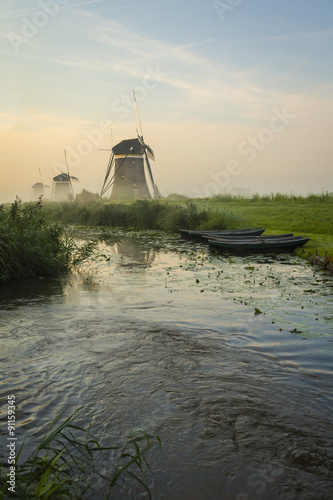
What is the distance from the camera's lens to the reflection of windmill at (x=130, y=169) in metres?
49.8

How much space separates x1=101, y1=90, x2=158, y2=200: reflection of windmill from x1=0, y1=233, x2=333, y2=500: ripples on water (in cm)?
4039

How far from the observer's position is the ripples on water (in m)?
3.52

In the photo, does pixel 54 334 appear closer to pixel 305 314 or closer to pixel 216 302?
pixel 216 302

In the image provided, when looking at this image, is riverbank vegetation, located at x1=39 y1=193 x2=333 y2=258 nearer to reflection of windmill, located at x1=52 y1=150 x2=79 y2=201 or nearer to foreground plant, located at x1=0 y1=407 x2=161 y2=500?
foreground plant, located at x1=0 y1=407 x2=161 y2=500

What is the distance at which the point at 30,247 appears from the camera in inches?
433

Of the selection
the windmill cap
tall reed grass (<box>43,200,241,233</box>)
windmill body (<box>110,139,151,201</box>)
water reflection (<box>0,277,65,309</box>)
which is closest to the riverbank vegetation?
tall reed grass (<box>43,200,241,233</box>)

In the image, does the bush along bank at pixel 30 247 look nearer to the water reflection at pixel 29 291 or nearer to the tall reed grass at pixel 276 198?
the water reflection at pixel 29 291

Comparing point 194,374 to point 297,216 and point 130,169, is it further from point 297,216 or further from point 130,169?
point 130,169

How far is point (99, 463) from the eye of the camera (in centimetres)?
353

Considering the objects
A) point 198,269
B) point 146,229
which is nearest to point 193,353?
point 198,269

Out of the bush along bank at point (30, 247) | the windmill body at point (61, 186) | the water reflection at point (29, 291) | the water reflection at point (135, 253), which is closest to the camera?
the water reflection at point (29, 291)

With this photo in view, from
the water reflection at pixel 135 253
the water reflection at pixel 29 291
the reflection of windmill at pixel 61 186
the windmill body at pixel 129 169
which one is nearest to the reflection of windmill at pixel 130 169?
the windmill body at pixel 129 169

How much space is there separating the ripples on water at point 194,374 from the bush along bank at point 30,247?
693 mm

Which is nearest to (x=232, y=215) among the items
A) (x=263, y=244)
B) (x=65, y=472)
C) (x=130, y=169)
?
(x=263, y=244)
